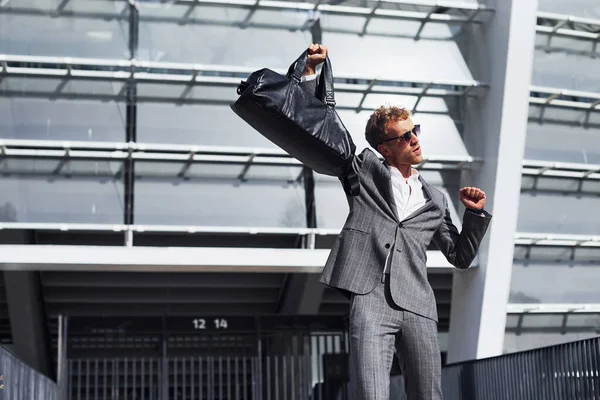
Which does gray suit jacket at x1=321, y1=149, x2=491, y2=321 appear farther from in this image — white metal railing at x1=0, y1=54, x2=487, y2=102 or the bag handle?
white metal railing at x1=0, y1=54, x2=487, y2=102

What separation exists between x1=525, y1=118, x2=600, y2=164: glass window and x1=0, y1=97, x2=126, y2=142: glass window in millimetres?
5835

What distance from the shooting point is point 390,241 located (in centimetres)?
411

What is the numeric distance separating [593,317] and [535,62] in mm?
3944

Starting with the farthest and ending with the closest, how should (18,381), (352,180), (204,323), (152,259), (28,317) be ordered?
(204,323) → (28,317) → (152,259) → (18,381) → (352,180)

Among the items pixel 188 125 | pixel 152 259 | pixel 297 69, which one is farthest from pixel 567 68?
pixel 297 69

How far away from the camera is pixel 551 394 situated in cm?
738

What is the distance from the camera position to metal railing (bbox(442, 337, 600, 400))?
22.4 ft

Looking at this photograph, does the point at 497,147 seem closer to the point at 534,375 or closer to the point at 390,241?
the point at 534,375

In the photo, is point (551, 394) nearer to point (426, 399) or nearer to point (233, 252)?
point (426, 399)

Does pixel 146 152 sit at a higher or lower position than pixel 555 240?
higher

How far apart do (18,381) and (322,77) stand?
15.7 ft

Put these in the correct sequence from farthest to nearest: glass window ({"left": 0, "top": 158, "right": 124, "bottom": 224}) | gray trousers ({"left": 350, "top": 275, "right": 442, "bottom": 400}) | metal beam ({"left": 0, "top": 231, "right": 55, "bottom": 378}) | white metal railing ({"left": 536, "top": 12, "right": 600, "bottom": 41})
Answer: metal beam ({"left": 0, "top": 231, "right": 55, "bottom": 378}) → white metal railing ({"left": 536, "top": 12, "right": 600, "bottom": 41}) → glass window ({"left": 0, "top": 158, "right": 124, "bottom": 224}) → gray trousers ({"left": 350, "top": 275, "right": 442, "bottom": 400})

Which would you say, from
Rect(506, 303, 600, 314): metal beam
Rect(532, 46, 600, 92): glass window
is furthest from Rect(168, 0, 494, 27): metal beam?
Rect(506, 303, 600, 314): metal beam

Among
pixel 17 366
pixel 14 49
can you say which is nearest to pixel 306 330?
pixel 14 49
